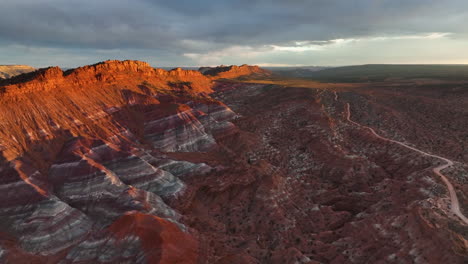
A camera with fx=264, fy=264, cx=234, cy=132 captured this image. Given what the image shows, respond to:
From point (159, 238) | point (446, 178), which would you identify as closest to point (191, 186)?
point (159, 238)

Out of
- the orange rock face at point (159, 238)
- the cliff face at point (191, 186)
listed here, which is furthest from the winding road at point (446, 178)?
the orange rock face at point (159, 238)

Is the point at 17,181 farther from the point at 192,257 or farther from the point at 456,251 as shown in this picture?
the point at 456,251

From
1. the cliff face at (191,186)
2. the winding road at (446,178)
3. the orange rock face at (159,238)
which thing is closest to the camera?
the orange rock face at (159,238)

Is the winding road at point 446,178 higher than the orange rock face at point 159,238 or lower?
higher

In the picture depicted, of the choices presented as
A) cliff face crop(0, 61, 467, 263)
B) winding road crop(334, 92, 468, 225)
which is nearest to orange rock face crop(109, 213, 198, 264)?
cliff face crop(0, 61, 467, 263)

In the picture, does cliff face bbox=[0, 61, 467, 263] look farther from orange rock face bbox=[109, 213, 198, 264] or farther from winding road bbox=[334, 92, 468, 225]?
winding road bbox=[334, 92, 468, 225]

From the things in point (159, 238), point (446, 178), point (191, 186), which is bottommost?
point (191, 186)

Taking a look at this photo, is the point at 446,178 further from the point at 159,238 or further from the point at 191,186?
the point at 159,238

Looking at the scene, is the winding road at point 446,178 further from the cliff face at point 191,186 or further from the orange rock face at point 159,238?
the orange rock face at point 159,238

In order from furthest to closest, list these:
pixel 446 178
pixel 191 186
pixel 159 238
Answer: pixel 191 186
pixel 446 178
pixel 159 238

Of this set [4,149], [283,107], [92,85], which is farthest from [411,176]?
[92,85]
